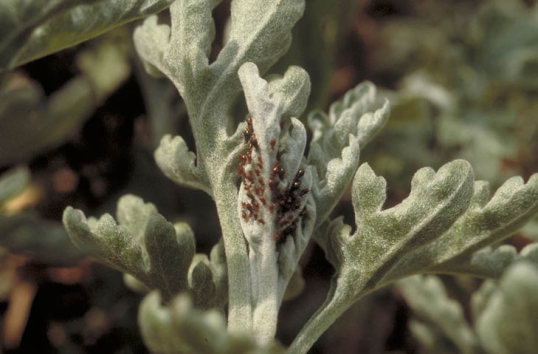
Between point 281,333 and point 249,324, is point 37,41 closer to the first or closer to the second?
point 249,324

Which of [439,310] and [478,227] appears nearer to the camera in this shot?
[478,227]

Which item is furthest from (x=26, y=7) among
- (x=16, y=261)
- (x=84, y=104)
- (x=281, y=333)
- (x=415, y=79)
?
(x=415, y=79)

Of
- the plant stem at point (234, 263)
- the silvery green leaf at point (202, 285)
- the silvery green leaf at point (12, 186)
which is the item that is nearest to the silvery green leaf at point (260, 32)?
the plant stem at point (234, 263)

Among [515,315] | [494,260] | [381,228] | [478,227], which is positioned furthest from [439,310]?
[515,315]

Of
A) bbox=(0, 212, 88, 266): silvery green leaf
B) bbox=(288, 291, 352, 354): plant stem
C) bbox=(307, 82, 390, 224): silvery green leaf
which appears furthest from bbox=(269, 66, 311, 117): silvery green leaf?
bbox=(0, 212, 88, 266): silvery green leaf

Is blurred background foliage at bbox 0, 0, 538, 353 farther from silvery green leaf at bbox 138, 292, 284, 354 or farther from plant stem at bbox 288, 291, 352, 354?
silvery green leaf at bbox 138, 292, 284, 354

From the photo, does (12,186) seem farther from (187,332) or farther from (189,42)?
(187,332)

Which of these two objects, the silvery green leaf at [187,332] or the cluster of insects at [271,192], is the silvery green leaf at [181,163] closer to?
the cluster of insects at [271,192]
